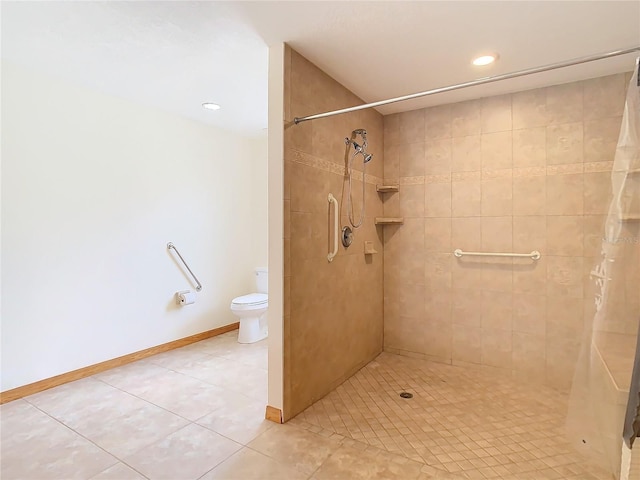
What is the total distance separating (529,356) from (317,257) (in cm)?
185

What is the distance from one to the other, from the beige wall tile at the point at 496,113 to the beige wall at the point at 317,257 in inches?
36.5

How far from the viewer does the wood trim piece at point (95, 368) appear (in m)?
2.42

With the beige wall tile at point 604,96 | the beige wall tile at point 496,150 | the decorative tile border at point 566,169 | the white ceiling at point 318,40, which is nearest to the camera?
the white ceiling at point 318,40

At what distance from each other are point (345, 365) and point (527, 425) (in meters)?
1.22

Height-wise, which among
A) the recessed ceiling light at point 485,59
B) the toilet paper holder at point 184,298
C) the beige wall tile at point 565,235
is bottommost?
the toilet paper holder at point 184,298

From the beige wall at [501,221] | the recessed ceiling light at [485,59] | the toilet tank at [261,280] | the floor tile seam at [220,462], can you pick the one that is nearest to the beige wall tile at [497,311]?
the beige wall at [501,221]

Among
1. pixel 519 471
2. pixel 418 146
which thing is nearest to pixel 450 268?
pixel 418 146

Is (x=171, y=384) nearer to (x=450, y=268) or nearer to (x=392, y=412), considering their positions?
(x=392, y=412)

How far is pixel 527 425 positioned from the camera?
2.08 metres

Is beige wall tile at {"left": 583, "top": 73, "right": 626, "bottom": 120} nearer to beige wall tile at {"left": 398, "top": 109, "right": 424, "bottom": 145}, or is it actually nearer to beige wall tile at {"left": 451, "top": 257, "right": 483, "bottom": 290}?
beige wall tile at {"left": 398, "top": 109, "right": 424, "bottom": 145}

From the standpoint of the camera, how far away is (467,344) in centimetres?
296

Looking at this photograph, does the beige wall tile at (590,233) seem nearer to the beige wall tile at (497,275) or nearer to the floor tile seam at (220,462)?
the beige wall tile at (497,275)

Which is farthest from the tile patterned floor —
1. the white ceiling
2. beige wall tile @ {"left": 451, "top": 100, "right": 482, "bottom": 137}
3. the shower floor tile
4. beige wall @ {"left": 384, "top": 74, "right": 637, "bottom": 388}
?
the white ceiling

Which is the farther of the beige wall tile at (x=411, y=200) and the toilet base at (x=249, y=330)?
the toilet base at (x=249, y=330)
